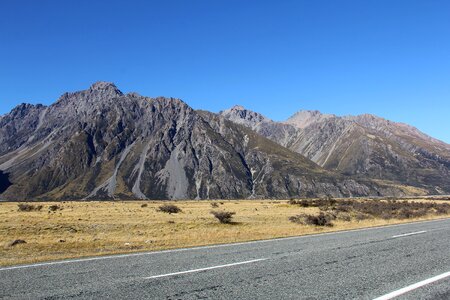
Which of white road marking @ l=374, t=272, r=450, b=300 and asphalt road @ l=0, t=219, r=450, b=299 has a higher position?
white road marking @ l=374, t=272, r=450, b=300

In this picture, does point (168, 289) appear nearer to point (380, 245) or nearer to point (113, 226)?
point (380, 245)

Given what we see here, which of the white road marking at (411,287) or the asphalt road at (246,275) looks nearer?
the white road marking at (411,287)

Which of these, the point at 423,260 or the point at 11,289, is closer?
the point at 11,289

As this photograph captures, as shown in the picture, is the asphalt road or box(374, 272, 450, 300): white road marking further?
the asphalt road

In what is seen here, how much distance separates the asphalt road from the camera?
8375mm

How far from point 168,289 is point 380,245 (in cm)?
1017

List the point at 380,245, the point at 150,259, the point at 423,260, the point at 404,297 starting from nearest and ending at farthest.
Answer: the point at 404,297
the point at 423,260
the point at 150,259
the point at 380,245

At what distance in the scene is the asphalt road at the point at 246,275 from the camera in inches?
330

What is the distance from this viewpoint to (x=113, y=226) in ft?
117

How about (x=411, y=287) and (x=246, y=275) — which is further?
(x=246, y=275)

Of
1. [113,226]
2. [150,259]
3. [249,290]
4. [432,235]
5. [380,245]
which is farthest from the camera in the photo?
[113,226]

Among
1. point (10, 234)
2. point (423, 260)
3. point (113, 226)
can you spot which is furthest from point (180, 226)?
point (423, 260)

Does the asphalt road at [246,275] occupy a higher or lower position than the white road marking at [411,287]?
lower

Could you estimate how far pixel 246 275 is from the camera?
10125mm
